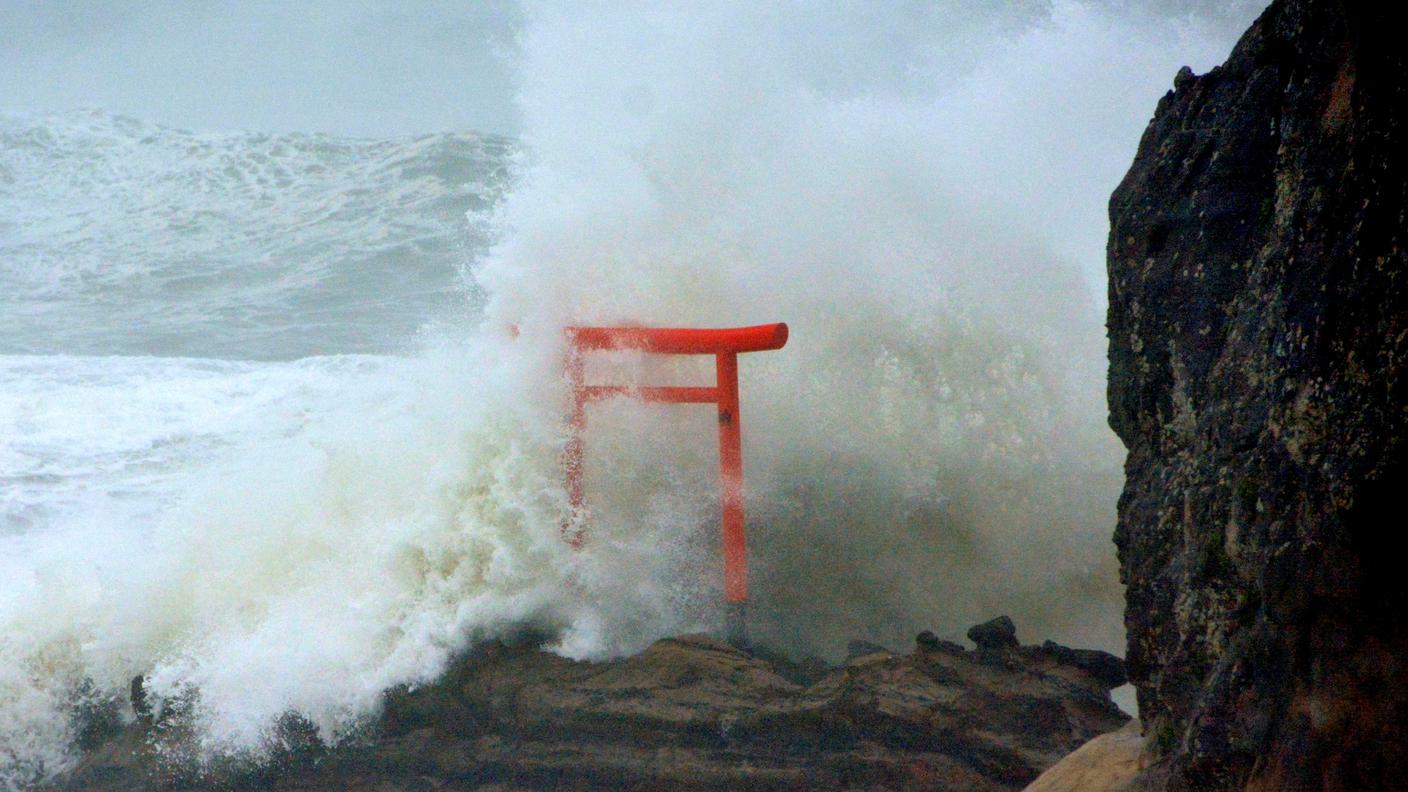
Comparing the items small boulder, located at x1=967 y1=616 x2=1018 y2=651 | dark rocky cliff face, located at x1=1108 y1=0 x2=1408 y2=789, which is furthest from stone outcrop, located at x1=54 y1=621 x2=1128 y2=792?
dark rocky cliff face, located at x1=1108 y1=0 x2=1408 y2=789

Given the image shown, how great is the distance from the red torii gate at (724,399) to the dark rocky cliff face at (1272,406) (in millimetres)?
1569

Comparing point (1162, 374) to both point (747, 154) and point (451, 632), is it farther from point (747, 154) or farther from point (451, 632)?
point (747, 154)

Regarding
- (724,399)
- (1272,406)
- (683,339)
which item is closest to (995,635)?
(724,399)

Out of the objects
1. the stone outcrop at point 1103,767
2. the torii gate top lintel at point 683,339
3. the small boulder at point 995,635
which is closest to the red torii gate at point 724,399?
the torii gate top lintel at point 683,339

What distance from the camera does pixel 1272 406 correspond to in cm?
151

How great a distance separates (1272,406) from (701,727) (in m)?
1.98

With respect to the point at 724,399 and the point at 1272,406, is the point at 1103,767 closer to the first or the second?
the point at 1272,406

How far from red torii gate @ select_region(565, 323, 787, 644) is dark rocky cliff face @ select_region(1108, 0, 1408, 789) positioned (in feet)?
5.15

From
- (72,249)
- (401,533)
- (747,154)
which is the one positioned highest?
(72,249)

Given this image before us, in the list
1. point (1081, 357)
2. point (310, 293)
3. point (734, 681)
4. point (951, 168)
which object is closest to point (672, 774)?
point (734, 681)

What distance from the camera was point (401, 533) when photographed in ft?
12.8

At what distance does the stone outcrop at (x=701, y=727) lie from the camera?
2.83 metres

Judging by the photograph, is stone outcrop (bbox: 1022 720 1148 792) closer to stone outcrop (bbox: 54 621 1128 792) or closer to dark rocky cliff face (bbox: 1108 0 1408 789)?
dark rocky cliff face (bbox: 1108 0 1408 789)

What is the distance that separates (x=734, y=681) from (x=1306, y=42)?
86.5 inches
